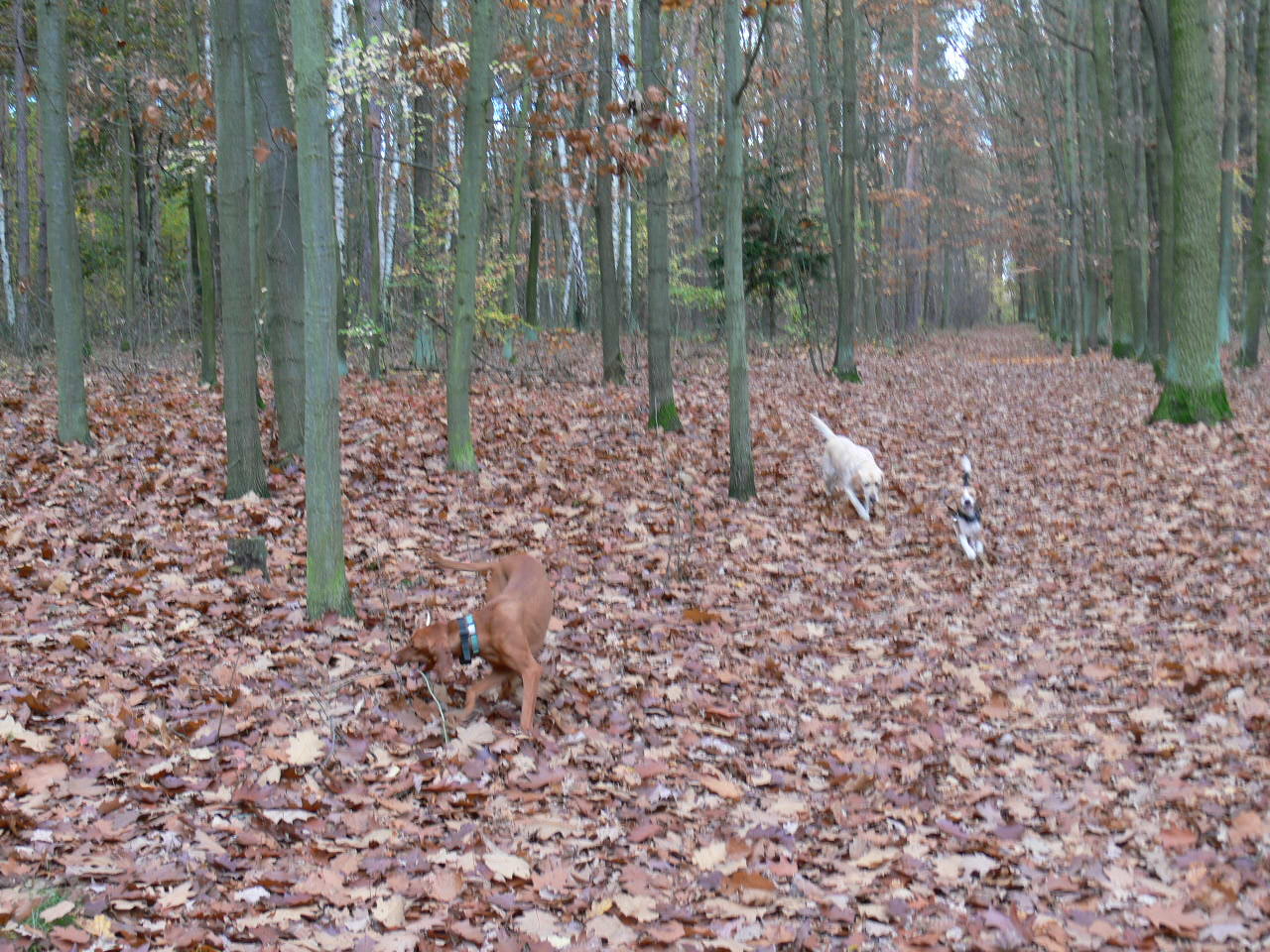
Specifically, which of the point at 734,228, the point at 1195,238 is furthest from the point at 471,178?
the point at 1195,238

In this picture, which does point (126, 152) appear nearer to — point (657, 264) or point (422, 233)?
point (422, 233)

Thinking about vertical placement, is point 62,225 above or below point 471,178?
below

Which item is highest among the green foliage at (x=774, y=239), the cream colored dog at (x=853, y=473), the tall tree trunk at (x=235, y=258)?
the green foliage at (x=774, y=239)

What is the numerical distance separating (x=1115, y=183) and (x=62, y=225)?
22.2 meters

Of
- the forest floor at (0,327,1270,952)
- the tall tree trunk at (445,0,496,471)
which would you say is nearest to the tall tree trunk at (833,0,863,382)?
the forest floor at (0,327,1270,952)

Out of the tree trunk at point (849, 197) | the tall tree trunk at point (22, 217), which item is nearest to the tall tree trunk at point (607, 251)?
the tree trunk at point (849, 197)

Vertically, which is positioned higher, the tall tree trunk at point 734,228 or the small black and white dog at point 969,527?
the tall tree trunk at point 734,228

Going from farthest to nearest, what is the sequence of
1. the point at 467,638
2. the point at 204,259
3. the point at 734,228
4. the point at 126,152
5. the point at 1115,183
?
1. the point at 1115,183
2. the point at 126,152
3. the point at 204,259
4. the point at 734,228
5. the point at 467,638

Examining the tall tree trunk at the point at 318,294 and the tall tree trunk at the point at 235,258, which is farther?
the tall tree trunk at the point at 235,258

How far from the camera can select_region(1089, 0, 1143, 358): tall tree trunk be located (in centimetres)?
2286

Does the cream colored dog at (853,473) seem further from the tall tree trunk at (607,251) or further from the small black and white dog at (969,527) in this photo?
the tall tree trunk at (607,251)

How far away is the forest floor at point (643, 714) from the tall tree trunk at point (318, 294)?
63cm

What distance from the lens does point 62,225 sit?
10875 mm

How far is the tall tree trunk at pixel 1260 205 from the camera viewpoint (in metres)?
18.9
